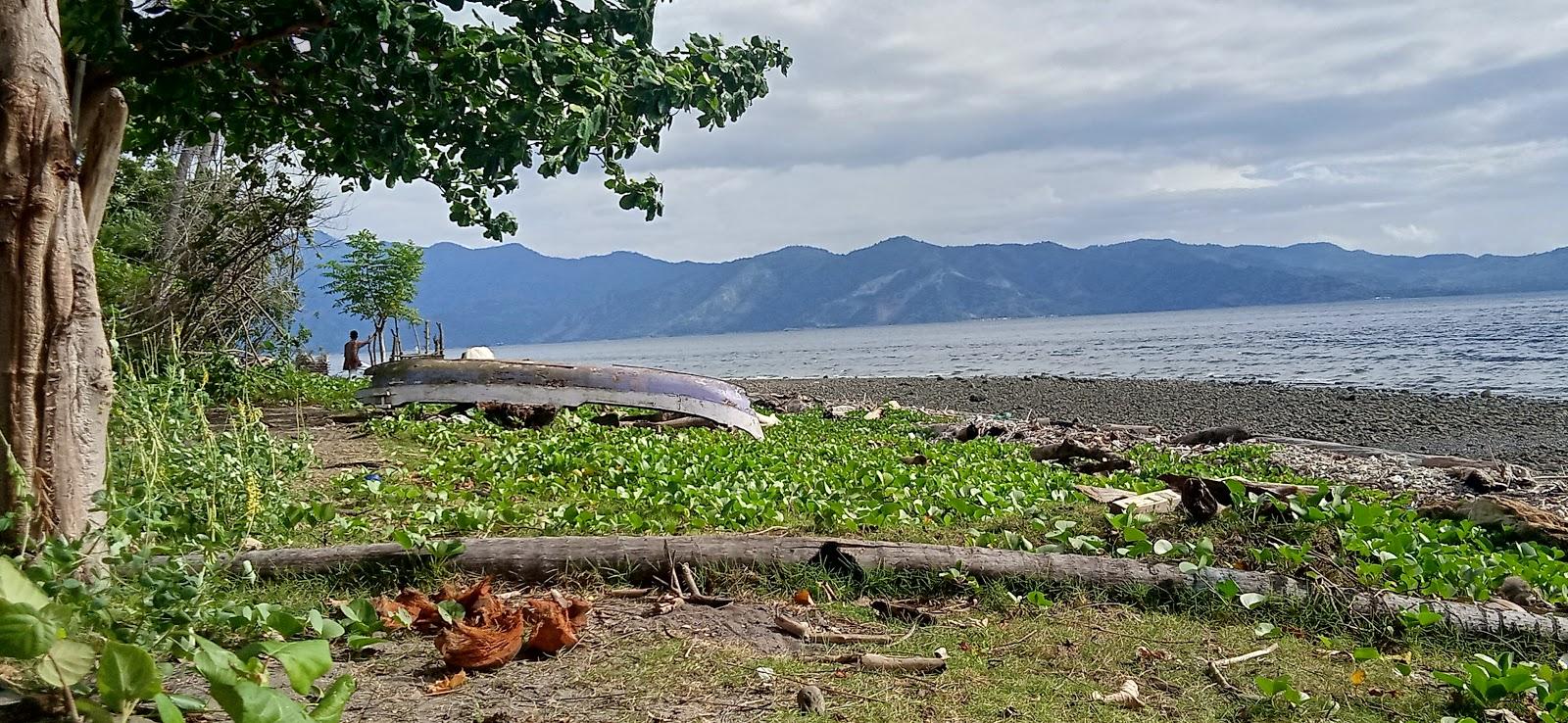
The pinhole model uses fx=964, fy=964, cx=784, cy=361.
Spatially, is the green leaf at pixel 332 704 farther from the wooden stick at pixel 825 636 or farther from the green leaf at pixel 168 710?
the wooden stick at pixel 825 636

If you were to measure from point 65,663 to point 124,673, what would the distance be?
0.74 feet

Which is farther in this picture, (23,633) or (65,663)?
(65,663)

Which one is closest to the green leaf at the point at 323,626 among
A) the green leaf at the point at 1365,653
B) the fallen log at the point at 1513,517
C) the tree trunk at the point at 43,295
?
the tree trunk at the point at 43,295

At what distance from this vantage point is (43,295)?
4.05 m

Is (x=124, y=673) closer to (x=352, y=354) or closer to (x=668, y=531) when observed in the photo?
(x=668, y=531)

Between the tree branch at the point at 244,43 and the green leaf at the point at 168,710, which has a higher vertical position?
the tree branch at the point at 244,43

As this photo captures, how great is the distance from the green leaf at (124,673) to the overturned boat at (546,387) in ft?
38.0

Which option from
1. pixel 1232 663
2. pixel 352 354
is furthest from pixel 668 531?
pixel 352 354

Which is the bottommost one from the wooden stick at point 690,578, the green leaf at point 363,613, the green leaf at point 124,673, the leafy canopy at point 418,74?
the wooden stick at point 690,578

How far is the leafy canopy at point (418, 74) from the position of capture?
6.76 meters

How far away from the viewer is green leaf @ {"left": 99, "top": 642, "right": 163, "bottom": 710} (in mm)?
2682

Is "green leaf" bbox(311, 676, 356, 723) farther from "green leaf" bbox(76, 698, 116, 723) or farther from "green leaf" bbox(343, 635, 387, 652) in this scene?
"green leaf" bbox(343, 635, 387, 652)

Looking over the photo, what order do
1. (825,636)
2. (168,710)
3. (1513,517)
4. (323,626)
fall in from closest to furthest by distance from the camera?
(168,710) → (323,626) → (825,636) → (1513,517)

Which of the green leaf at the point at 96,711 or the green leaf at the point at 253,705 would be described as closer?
the green leaf at the point at 253,705
